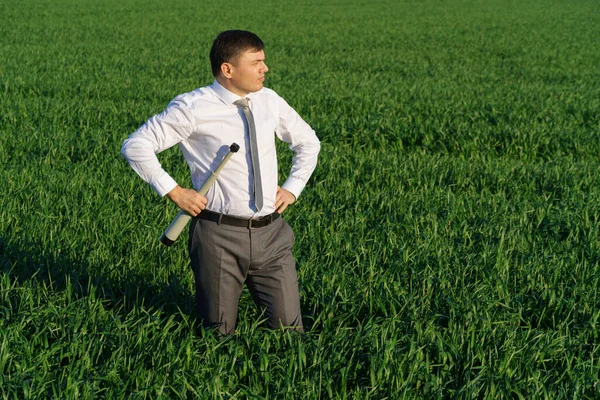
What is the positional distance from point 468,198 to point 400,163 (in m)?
1.50

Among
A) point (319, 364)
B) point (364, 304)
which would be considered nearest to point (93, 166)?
point (364, 304)

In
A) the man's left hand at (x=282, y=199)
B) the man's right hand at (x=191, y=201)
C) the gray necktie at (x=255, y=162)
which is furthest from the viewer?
the man's left hand at (x=282, y=199)

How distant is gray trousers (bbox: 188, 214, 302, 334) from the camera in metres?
3.23

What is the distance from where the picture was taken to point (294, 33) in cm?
2558

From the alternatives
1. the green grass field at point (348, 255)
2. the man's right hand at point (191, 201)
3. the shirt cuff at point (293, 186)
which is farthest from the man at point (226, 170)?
the green grass field at point (348, 255)

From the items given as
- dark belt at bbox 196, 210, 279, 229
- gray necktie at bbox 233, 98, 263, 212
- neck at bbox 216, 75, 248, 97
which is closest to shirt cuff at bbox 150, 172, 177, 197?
dark belt at bbox 196, 210, 279, 229

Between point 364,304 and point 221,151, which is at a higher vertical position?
point 221,151

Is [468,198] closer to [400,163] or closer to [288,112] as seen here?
[400,163]

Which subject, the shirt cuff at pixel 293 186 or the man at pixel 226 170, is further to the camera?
the shirt cuff at pixel 293 186

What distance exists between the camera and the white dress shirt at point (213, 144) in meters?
3.16

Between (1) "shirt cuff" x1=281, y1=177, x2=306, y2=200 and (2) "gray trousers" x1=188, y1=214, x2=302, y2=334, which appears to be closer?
(2) "gray trousers" x1=188, y1=214, x2=302, y2=334

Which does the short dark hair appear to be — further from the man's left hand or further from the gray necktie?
the man's left hand

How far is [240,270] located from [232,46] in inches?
38.8

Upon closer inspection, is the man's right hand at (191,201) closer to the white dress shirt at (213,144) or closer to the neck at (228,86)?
the white dress shirt at (213,144)
